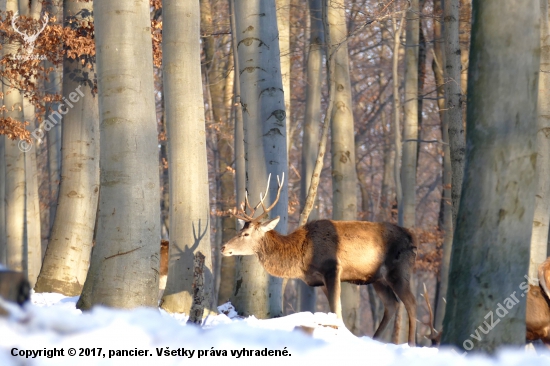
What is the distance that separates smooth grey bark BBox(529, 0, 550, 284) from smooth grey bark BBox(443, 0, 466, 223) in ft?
3.74

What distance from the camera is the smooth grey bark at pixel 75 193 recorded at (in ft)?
40.3

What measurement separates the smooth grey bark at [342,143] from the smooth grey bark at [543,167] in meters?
6.45

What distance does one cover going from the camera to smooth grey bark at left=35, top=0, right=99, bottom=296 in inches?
484

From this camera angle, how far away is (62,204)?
1243 centimetres

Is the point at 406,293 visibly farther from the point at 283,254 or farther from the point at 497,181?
the point at 497,181

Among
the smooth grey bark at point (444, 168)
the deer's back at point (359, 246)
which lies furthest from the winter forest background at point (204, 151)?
the deer's back at point (359, 246)

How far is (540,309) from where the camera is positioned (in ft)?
28.1

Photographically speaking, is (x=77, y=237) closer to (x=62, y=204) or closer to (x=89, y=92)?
(x=62, y=204)

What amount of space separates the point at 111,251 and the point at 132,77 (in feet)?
5.60

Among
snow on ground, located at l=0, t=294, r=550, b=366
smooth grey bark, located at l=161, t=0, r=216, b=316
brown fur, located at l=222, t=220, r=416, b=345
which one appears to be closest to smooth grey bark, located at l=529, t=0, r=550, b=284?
brown fur, located at l=222, t=220, r=416, b=345

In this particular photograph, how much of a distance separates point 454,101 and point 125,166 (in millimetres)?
6161

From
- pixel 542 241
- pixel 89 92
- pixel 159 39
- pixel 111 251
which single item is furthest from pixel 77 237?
pixel 542 241

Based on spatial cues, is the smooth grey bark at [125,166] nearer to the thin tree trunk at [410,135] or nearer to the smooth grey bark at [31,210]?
the smooth grey bark at [31,210]

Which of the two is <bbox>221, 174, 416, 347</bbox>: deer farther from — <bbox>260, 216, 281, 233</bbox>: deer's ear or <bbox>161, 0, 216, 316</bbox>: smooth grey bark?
<bbox>161, 0, 216, 316</bbox>: smooth grey bark
